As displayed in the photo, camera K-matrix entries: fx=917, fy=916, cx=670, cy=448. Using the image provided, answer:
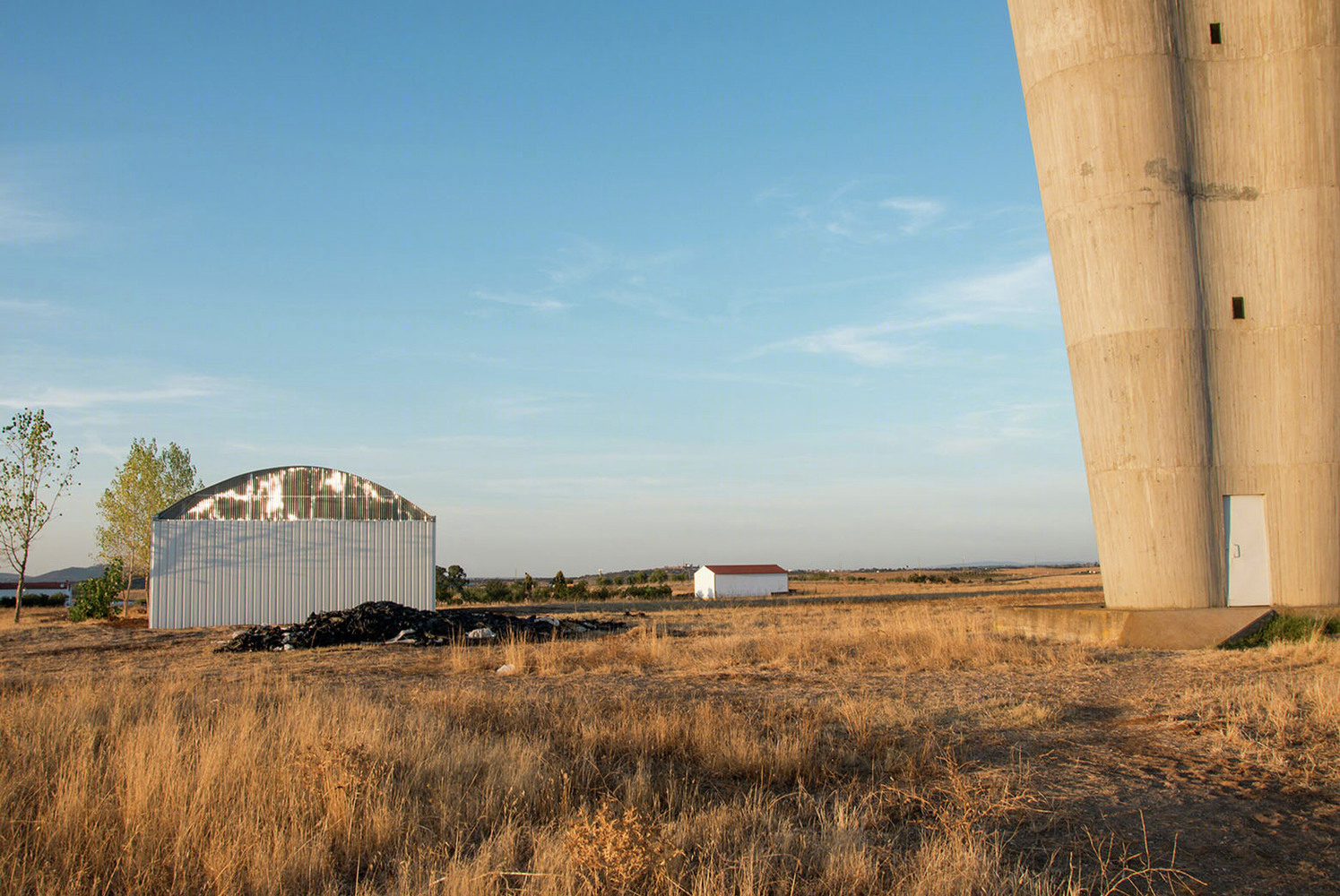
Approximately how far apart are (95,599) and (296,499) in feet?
42.1

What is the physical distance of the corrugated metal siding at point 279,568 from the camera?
101ft

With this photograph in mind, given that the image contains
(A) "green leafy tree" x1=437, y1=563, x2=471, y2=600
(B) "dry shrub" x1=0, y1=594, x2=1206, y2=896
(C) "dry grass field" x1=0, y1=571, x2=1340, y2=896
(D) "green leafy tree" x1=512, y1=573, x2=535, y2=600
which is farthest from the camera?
(A) "green leafy tree" x1=437, y1=563, x2=471, y2=600

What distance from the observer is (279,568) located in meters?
31.5

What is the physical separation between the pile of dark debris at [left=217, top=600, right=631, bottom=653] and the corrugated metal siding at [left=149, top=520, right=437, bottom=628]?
7143 millimetres

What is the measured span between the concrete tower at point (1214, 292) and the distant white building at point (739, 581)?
180 feet

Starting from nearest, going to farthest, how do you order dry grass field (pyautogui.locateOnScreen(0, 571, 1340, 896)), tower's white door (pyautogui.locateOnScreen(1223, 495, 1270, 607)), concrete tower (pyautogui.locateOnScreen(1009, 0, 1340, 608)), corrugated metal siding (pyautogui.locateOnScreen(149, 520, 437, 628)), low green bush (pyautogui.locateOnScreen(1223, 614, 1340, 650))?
dry grass field (pyautogui.locateOnScreen(0, 571, 1340, 896)), low green bush (pyautogui.locateOnScreen(1223, 614, 1340, 650)), concrete tower (pyautogui.locateOnScreen(1009, 0, 1340, 608)), tower's white door (pyautogui.locateOnScreen(1223, 495, 1270, 607)), corrugated metal siding (pyautogui.locateOnScreen(149, 520, 437, 628))

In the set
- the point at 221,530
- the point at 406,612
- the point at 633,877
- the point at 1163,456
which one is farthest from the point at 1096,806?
the point at 221,530

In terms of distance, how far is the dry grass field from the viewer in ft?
16.5

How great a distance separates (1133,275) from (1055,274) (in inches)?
66.0

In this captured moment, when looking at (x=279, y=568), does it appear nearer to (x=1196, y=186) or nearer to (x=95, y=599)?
(x=95, y=599)

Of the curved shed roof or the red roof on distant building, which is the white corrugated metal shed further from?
the red roof on distant building

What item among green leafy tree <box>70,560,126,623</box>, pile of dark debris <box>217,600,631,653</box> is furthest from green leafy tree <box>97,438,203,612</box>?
pile of dark debris <box>217,600,631,653</box>

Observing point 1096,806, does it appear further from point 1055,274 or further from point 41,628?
point 41,628

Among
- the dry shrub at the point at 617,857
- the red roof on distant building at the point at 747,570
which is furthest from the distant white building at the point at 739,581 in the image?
the dry shrub at the point at 617,857
